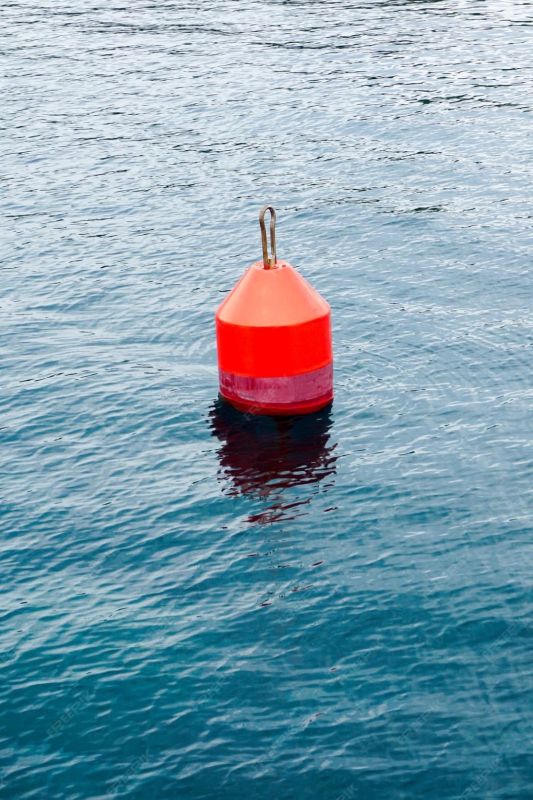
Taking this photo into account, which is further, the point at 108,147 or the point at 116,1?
the point at 116,1

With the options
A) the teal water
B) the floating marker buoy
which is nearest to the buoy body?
the floating marker buoy

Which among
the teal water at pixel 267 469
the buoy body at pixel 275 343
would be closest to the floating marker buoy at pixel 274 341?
the buoy body at pixel 275 343

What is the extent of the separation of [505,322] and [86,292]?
7.47 m

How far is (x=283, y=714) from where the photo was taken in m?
12.1

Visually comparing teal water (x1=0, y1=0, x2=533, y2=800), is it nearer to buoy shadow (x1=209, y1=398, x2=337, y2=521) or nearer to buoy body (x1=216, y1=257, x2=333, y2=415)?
buoy shadow (x1=209, y1=398, x2=337, y2=521)

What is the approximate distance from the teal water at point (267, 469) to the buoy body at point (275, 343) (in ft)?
1.48

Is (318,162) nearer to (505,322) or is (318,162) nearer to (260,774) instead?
(505,322)

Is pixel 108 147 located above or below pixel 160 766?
above

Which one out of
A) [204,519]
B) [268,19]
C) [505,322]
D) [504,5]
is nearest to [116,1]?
[268,19]

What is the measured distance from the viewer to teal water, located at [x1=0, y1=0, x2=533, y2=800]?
38.8 feet

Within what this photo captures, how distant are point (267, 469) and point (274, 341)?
1735 mm

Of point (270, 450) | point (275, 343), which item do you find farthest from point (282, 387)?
point (270, 450)

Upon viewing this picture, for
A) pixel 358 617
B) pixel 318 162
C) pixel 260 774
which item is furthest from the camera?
pixel 318 162

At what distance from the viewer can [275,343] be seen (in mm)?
17281
